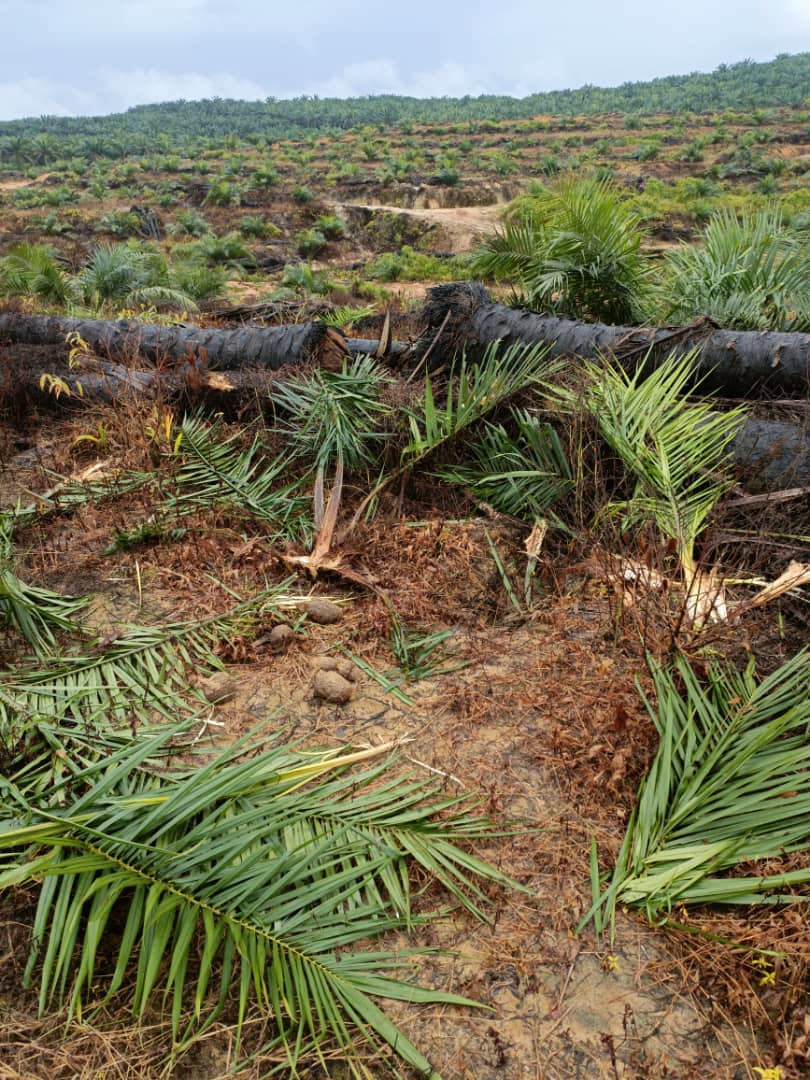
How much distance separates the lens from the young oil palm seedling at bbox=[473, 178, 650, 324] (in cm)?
503

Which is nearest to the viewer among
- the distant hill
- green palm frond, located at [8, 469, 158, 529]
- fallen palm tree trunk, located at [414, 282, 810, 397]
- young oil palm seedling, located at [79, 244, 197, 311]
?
Answer: green palm frond, located at [8, 469, 158, 529]

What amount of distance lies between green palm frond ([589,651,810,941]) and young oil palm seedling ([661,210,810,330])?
3.22m

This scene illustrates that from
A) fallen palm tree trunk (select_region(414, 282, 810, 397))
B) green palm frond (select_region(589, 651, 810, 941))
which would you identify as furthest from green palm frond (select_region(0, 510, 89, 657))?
fallen palm tree trunk (select_region(414, 282, 810, 397))

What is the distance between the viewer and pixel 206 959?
144 cm

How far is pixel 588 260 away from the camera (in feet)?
16.6

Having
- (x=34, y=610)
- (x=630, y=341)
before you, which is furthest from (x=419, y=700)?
(x=630, y=341)

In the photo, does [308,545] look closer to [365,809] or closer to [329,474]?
[329,474]

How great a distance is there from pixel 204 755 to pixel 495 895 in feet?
3.06

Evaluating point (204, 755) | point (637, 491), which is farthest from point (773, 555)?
point (204, 755)

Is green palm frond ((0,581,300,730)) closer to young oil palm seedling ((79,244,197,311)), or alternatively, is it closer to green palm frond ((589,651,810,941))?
green palm frond ((589,651,810,941))

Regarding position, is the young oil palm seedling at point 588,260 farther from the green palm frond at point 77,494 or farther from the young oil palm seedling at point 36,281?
the young oil palm seedling at point 36,281

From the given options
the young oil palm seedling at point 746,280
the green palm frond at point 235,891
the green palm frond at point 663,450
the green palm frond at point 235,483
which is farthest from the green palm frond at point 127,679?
the young oil palm seedling at point 746,280

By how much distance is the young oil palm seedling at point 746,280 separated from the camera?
15.5 ft

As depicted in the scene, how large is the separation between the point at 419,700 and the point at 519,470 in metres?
1.43
